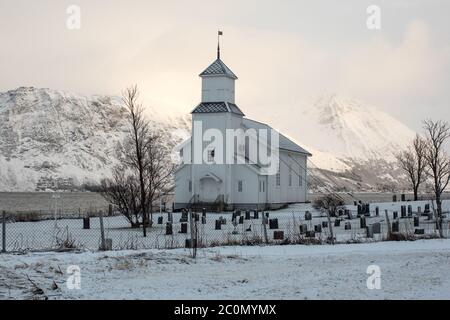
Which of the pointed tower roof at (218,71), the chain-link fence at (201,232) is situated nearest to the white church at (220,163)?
the pointed tower roof at (218,71)

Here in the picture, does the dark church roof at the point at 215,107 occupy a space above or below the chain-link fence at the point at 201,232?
above

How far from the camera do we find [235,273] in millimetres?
15281

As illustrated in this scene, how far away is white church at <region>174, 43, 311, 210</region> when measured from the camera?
56.0 metres

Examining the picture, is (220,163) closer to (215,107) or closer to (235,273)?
(215,107)

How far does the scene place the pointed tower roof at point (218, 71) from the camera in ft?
186

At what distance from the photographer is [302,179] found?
67938mm

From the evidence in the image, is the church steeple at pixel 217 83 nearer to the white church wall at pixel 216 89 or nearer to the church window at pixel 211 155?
the white church wall at pixel 216 89

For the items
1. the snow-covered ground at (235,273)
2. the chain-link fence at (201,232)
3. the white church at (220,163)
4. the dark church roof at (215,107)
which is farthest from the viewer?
the dark church roof at (215,107)

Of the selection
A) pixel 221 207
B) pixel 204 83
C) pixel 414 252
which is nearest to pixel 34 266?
pixel 414 252

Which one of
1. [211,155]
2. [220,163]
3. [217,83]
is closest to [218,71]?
[217,83]

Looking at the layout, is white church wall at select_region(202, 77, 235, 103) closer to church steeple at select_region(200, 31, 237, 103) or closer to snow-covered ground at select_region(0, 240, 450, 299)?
church steeple at select_region(200, 31, 237, 103)

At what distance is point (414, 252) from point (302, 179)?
48.8 meters

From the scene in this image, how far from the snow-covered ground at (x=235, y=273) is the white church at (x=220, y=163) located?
1409 inches

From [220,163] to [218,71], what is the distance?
7.41 meters
